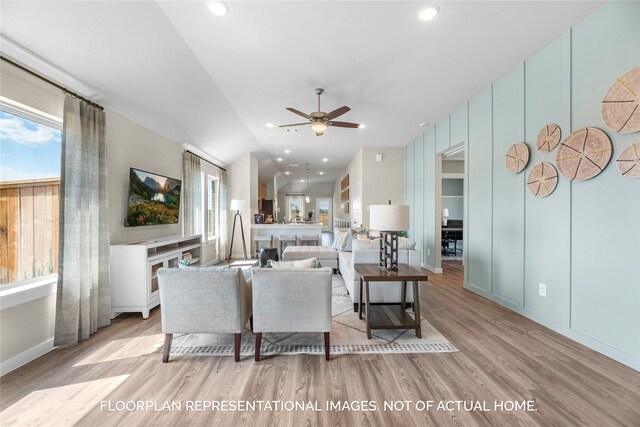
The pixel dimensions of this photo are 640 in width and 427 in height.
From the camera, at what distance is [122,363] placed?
2.07 metres

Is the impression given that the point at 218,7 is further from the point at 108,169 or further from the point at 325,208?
the point at 325,208

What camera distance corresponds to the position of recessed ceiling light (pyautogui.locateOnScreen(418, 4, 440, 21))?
2021mm

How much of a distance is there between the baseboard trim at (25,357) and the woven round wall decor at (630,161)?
509cm

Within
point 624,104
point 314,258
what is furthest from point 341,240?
point 624,104

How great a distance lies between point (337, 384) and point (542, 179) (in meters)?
2.93

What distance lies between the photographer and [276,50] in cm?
259

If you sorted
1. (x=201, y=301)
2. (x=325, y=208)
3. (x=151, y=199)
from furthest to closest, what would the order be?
(x=325, y=208), (x=151, y=199), (x=201, y=301)

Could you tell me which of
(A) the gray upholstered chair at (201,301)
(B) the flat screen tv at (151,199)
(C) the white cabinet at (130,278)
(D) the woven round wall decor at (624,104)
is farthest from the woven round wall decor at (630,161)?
(B) the flat screen tv at (151,199)

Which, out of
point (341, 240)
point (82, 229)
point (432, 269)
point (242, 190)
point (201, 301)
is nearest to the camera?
point (201, 301)

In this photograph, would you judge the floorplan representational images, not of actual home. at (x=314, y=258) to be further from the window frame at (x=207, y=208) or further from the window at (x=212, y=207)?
the window at (x=212, y=207)

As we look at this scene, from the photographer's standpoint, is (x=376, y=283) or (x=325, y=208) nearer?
(x=376, y=283)

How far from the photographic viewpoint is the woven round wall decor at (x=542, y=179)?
8.40ft

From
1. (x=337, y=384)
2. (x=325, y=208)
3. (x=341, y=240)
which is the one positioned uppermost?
(x=325, y=208)

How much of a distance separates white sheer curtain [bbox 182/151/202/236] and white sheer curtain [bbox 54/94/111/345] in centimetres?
197
